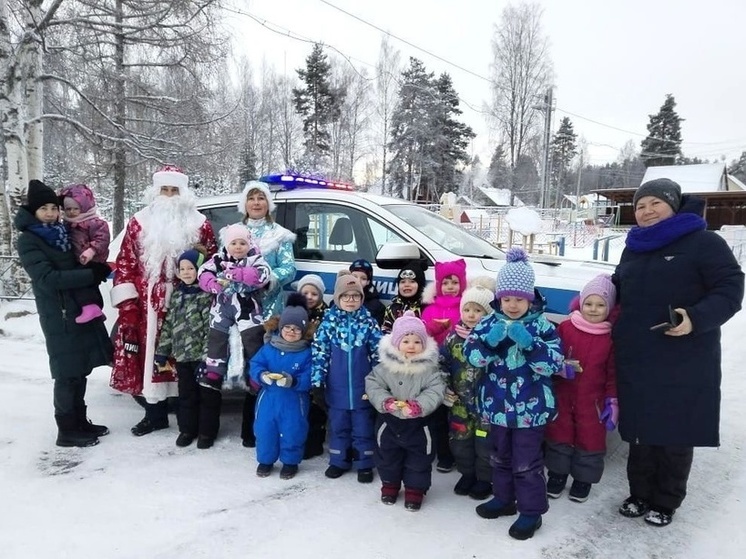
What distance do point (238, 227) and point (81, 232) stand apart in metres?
1.25

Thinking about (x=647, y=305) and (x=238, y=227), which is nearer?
(x=647, y=305)

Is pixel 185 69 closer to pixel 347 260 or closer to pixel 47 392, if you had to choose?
pixel 47 392

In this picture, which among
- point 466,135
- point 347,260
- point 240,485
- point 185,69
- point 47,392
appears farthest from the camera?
point 466,135

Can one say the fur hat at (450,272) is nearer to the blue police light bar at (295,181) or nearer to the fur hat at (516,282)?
the fur hat at (516,282)

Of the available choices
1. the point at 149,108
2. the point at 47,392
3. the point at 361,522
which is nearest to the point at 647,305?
the point at 361,522

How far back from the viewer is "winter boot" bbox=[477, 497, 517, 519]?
311cm

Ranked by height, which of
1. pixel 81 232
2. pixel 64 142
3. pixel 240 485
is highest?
pixel 64 142

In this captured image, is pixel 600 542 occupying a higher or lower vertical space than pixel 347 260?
lower

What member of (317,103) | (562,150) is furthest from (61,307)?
(562,150)

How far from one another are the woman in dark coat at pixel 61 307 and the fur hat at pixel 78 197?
0.21 metres

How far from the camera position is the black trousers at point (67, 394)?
4.07m

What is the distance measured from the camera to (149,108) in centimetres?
1184

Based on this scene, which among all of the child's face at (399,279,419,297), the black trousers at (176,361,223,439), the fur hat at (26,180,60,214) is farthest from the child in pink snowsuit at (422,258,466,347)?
the fur hat at (26,180,60,214)

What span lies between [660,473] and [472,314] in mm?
1409
